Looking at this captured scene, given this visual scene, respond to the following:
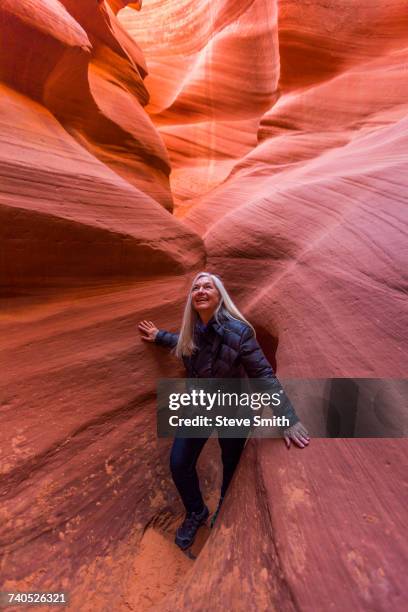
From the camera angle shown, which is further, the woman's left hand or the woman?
the woman

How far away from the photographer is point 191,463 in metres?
2.20

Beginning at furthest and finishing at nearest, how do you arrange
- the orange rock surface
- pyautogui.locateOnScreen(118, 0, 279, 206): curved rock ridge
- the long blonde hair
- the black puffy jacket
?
pyautogui.locateOnScreen(118, 0, 279, 206): curved rock ridge
the long blonde hair
the black puffy jacket
the orange rock surface

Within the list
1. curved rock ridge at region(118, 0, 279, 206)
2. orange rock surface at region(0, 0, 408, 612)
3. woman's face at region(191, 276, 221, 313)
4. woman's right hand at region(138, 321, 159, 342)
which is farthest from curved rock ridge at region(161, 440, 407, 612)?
curved rock ridge at region(118, 0, 279, 206)

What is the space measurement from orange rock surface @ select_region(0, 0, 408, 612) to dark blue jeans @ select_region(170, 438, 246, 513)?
0.16 meters

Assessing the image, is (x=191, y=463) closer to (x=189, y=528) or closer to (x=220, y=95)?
(x=189, y=528)

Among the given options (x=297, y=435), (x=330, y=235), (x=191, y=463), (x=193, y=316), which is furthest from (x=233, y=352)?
(x=330, y=235)

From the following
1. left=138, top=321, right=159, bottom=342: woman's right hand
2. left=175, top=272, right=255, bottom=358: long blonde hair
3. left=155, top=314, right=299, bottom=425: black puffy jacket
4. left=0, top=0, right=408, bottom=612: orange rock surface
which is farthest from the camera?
left=138, top=321, right=159, bottom=342: woman's right hand

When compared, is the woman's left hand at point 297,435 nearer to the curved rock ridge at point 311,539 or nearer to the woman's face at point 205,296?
the curved rock ridge at point 311,539

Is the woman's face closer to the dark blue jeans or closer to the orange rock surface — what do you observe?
the orange rock surface

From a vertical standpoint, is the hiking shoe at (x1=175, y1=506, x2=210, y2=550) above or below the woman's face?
below

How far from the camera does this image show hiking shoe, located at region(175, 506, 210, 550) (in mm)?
2246

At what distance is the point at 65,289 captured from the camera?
279 cm

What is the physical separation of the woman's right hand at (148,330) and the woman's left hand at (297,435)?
4.16ft

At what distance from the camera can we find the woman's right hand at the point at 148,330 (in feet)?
8.95
